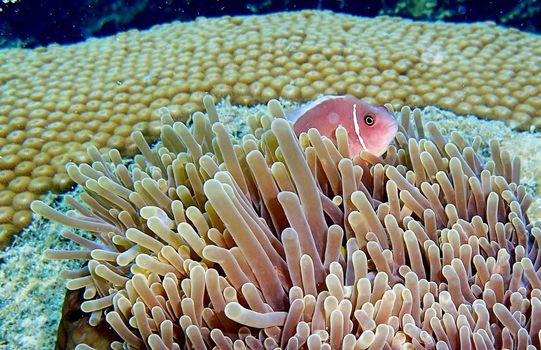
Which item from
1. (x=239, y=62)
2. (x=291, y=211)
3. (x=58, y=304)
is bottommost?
(x=58, y=304)

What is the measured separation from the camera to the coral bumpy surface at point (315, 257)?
64.7 inches

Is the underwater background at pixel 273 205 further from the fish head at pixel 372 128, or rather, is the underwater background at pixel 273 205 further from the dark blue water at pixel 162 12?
the dark blue water at pixel 162 12

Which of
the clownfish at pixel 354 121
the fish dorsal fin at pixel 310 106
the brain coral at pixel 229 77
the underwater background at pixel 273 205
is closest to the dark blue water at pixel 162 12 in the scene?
the brain coral at pixel 229 77

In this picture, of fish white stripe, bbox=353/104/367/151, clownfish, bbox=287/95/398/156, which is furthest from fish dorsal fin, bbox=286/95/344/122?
fish white stripe, bbox=353/104/367/151

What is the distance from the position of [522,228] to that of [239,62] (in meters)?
3.80

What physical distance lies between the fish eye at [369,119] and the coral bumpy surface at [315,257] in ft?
0.63

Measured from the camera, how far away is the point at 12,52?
19.9ft

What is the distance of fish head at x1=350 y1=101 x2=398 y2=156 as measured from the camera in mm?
2316

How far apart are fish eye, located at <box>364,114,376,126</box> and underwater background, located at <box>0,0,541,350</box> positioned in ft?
0.56

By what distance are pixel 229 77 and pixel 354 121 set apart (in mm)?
2835

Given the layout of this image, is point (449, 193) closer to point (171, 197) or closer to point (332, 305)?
point (332, 305)

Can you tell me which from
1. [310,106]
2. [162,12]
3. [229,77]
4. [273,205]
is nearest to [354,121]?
[310,106]

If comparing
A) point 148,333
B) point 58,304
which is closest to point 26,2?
point 58,304

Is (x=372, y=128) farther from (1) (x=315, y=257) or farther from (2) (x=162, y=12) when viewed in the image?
(2) (x=162, y=12)
